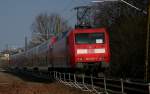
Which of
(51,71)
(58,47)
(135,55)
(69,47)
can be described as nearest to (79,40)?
(69,47)

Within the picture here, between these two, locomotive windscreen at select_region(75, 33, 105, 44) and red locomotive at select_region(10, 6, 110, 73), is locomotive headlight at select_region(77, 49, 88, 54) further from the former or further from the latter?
locomotive windscreen at select_region(75, 33, 105, 44)

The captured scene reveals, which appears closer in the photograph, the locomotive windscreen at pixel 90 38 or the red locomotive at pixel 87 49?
the red locomotive at pixel 87 49

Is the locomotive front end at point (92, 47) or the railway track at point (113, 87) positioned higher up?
the locomotive front end at point (92, 47)

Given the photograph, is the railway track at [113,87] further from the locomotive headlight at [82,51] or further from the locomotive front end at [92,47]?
the locomotive headlight at [82,51]

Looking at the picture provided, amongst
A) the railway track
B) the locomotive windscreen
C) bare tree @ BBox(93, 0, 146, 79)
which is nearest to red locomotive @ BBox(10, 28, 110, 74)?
the locomotive windscreen

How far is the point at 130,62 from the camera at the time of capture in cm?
5522

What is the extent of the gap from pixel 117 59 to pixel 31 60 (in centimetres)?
1415

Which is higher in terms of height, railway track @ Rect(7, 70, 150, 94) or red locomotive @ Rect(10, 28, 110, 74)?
red locomotive @ Rect(10, 28, 110, 74)

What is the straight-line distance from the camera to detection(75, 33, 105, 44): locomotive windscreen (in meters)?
37.7

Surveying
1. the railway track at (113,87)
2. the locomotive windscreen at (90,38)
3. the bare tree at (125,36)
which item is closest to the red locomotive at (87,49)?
the locomotive windscreen at (90,38)

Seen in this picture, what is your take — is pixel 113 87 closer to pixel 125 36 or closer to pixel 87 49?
pixel 87 49

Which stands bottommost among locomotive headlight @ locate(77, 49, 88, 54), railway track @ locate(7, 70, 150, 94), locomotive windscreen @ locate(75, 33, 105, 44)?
railway track @ locate(7, 70, 150, 94)

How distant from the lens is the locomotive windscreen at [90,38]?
124 ft

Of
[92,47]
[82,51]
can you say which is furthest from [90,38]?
[82,51]
